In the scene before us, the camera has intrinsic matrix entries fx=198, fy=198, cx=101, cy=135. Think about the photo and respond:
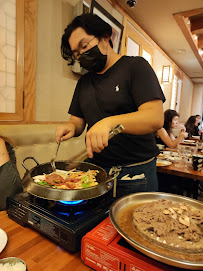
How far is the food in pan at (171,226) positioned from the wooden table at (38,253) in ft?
0.80

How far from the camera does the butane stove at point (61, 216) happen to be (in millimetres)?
722

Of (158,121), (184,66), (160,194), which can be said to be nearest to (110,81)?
(158,121)

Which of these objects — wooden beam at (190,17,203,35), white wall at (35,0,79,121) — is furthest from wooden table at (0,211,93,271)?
wooden beam at (190,17,203,35)

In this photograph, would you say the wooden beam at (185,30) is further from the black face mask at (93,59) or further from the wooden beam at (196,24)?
the black face mask at (93,59)

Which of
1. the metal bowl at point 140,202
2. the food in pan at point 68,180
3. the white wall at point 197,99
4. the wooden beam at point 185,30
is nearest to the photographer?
the metal bowl at point 140,202

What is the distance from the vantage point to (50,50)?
2260mm

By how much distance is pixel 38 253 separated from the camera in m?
0.72

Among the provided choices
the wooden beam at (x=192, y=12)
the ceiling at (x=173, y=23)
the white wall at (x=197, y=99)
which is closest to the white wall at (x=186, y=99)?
the white wall at (x=197, y=99)

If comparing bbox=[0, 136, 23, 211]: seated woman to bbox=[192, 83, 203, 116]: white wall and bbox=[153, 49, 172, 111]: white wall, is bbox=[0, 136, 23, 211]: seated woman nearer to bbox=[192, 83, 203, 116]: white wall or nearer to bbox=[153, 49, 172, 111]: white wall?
bbox=[153, 49, 172, 111]: white wall

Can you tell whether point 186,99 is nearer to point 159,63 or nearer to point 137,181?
point 159,63

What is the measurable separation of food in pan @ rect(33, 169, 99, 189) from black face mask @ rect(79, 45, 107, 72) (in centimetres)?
72

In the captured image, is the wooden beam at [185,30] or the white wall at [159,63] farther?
the white wall at [159,63]

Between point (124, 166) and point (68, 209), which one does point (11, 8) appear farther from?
point (68, 209)

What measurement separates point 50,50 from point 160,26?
313 centimetres
